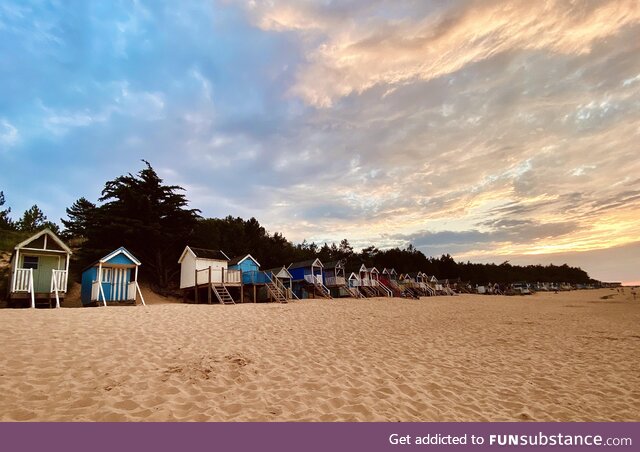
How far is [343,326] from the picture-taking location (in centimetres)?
1398

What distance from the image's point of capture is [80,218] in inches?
1446

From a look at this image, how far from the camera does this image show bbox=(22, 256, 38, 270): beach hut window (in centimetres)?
1964

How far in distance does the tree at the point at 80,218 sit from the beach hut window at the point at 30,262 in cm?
1217

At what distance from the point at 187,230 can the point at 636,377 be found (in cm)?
3380

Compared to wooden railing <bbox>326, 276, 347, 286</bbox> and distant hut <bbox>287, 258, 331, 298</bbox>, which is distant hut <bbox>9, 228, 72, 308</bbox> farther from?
wooden railing <bbox>326, 276, 347, 286</bbox>

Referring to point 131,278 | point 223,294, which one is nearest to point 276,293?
point 223,294

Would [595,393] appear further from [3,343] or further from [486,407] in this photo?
[3,343]

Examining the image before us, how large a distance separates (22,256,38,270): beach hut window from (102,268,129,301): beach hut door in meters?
3.63

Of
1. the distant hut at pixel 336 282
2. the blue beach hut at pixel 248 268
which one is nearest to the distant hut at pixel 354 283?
the distant hut at pixel 336 282

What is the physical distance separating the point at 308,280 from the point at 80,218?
27.9m

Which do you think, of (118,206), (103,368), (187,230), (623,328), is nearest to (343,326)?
(103,368)

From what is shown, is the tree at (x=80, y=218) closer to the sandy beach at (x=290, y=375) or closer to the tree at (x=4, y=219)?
the tree at (x=4, y=219)

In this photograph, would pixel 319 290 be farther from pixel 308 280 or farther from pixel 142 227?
pixel 142 227

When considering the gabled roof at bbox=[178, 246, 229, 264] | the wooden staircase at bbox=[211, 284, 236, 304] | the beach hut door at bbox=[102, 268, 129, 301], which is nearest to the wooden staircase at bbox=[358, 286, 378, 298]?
the gabled roof at bbox=[178, 246, 229, 264]
